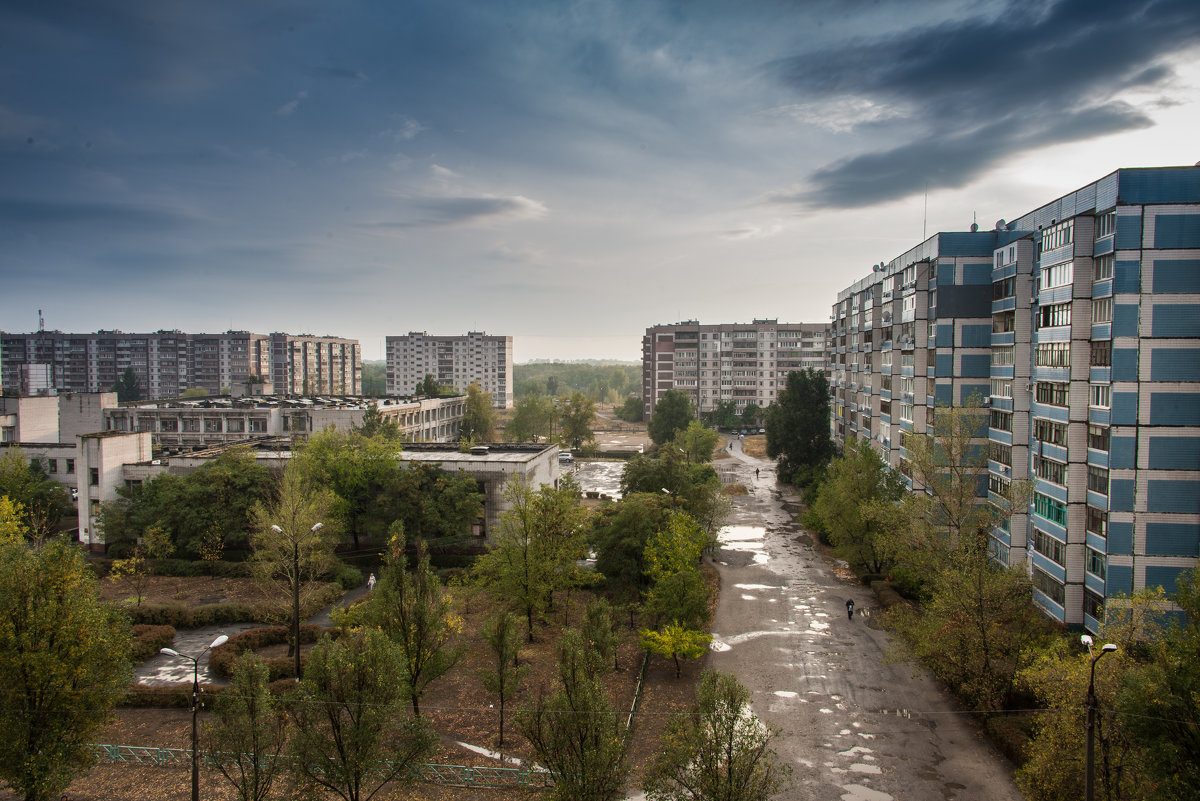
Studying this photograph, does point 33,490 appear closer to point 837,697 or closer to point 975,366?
point 837,697

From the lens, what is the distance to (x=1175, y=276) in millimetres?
25391

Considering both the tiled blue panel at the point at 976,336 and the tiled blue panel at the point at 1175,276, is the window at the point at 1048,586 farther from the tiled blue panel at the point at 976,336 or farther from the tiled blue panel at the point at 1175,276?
the tiled blue panel at the point at 976,336

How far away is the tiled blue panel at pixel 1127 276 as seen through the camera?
25719mm

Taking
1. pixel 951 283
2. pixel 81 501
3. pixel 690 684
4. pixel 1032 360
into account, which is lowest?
pixel 690 684

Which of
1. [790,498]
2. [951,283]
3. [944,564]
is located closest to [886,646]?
[944,564]

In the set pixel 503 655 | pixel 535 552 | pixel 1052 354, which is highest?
pixel 1052 354

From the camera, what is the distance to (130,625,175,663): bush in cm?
2861

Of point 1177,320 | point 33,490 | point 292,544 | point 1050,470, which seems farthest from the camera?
point 33,490

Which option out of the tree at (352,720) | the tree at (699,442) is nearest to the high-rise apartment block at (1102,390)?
the tree at (352,720)

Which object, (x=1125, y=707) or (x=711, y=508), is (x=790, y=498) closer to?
(x=711, y=508)

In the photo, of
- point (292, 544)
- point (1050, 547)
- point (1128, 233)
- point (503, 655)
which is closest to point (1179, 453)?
point (1050, 547)

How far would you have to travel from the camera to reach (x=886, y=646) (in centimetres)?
2959

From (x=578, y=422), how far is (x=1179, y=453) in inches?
2839

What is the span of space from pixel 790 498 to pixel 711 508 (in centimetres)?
2396
